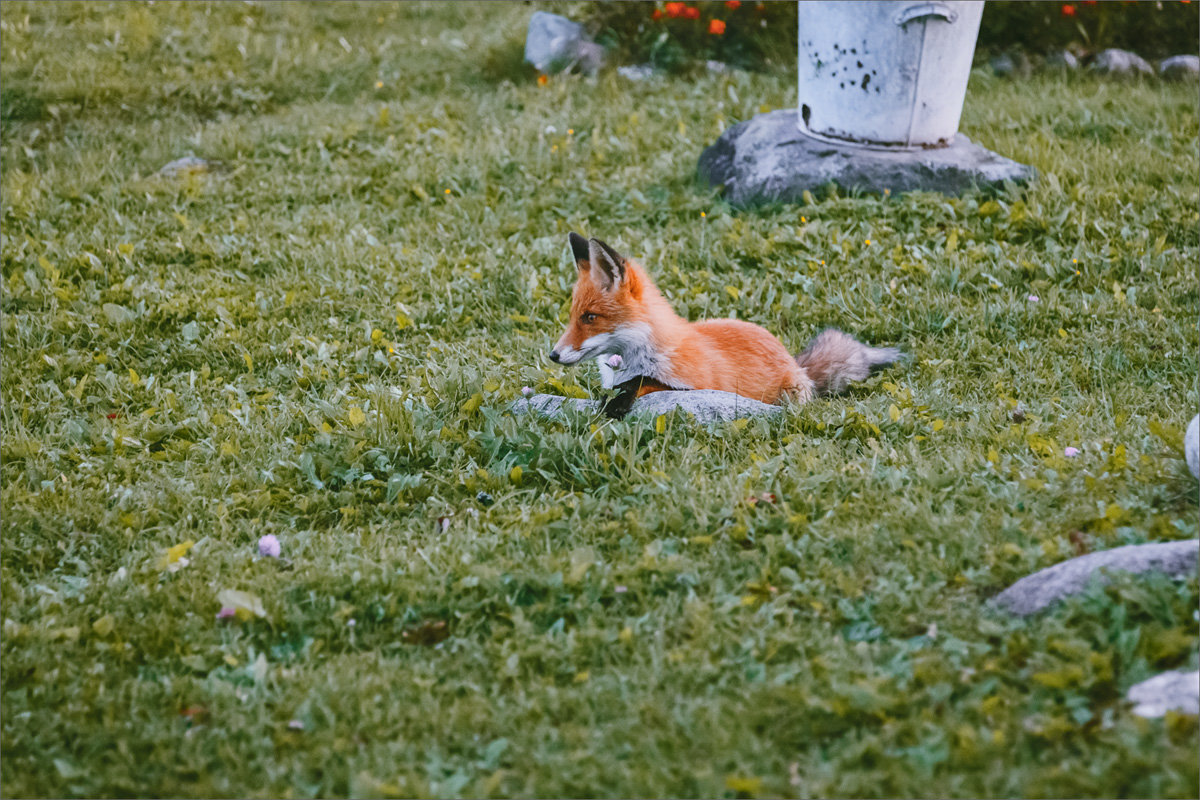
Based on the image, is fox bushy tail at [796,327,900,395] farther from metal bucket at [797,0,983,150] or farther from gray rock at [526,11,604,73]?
gray rock at [526,11,604,73]

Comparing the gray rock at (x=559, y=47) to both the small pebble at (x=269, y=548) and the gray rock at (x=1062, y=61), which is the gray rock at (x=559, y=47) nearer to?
the gray rock at (x=1062, y=61)

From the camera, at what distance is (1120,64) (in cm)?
993

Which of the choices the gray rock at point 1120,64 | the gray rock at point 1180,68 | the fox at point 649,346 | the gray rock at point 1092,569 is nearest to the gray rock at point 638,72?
the gray rock at point 1120,64

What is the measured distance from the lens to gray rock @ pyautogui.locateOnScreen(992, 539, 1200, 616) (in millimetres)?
2879

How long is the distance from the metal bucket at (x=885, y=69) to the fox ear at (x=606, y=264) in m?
3.58

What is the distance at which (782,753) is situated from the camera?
2.63 m

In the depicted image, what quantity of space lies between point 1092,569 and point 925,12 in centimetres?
506

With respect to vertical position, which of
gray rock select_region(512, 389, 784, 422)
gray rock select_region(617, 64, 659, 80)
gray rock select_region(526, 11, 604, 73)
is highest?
gray rock select_region(526, 11, 604, 73)

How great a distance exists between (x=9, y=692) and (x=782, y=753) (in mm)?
2381

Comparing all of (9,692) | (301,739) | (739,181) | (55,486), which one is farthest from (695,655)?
(739,181)

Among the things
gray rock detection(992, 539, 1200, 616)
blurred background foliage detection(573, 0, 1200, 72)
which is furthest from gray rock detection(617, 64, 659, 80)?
gray rock detection(992, 539, 1200, 616)

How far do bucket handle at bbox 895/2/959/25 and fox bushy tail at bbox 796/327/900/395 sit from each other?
293 centimetres

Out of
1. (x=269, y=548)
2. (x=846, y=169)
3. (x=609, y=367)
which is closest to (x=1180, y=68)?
(x=846, y=169)

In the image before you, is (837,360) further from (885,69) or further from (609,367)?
(885,69)
